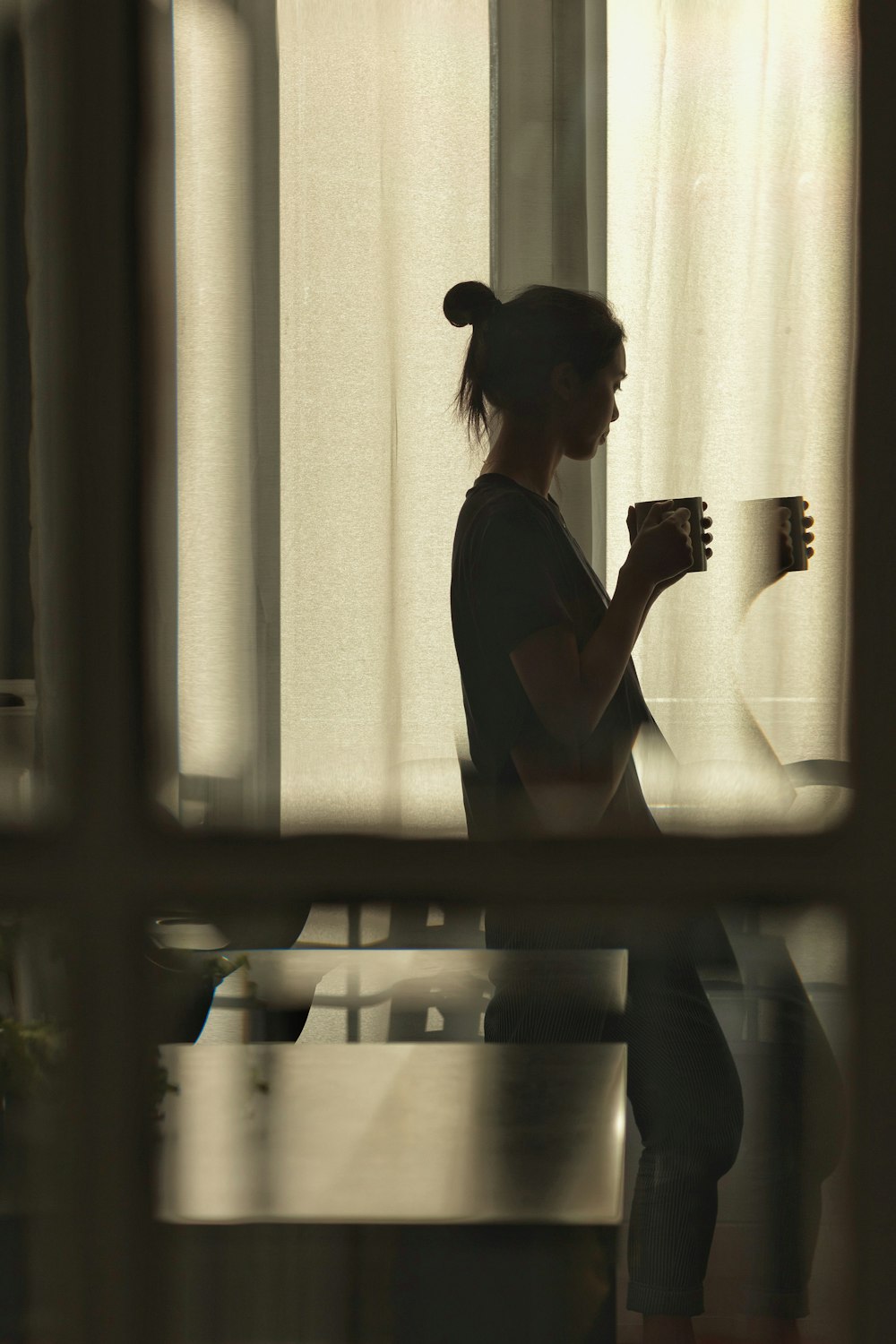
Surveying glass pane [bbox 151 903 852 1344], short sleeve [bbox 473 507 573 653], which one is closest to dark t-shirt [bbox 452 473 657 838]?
short sleeve [bbox 473 507 573 653]

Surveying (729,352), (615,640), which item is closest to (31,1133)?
(615,640)

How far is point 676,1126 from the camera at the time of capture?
1152 millimetres

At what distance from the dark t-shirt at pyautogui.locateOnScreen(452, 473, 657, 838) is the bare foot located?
1.54ft

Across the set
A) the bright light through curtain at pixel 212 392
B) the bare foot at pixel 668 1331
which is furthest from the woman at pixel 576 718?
the bright light through curtain at pixel 212 392

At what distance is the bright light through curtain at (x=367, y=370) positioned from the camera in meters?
1.15

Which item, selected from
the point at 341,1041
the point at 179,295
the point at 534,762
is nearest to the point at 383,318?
the point at 179,295

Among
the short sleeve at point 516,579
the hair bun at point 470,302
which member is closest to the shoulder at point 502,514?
the short sleeve at point 516,579

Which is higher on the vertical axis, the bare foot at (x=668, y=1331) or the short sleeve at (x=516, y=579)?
the short sleeve at (x=516, y=579)


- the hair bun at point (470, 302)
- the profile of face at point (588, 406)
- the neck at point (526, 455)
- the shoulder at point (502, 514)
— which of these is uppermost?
the hair bun at point (470, 302)

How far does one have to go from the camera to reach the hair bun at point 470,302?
1140 mm

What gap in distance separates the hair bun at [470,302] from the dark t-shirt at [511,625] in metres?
0.16

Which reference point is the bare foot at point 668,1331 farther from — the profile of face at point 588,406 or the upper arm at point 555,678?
the profile of face at point 588,406

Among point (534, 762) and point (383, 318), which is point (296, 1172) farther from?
point (383, 318)

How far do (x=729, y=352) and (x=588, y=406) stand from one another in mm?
141
